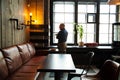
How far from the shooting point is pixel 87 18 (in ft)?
27.3

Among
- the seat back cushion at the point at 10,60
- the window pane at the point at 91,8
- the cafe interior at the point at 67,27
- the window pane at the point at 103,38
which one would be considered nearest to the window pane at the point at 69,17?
the cafe interior at the point at 67,27

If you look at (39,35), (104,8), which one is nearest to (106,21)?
(104,8)

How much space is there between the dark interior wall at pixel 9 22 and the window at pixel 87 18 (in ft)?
7.72

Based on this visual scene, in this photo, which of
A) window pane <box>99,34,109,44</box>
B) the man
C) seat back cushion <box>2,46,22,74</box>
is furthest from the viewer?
window pane <box>99,34,109,44</box>

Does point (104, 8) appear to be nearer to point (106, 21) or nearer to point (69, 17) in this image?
point (106, 21)

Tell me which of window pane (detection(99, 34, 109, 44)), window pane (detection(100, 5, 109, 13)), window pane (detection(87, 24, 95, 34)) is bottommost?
window pane (detection(99, 34, 109, 44))

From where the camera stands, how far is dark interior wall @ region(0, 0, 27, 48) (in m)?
4.42

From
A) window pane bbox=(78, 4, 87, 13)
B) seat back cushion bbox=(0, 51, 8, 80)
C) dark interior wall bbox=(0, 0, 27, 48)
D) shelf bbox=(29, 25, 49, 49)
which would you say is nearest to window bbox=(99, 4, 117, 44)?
window pane bbox=(78, 4, 87, 13)

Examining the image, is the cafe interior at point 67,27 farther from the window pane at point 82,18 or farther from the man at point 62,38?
the man at point 62,38

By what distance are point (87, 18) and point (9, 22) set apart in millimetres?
4129

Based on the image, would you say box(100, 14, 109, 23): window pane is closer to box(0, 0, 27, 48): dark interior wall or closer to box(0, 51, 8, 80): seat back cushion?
box(0, 0, 27, 48): dark interior wall

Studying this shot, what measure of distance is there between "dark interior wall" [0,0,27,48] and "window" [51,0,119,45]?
2354mm

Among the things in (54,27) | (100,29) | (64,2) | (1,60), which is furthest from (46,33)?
(1,60)

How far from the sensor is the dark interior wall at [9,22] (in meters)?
4.42
